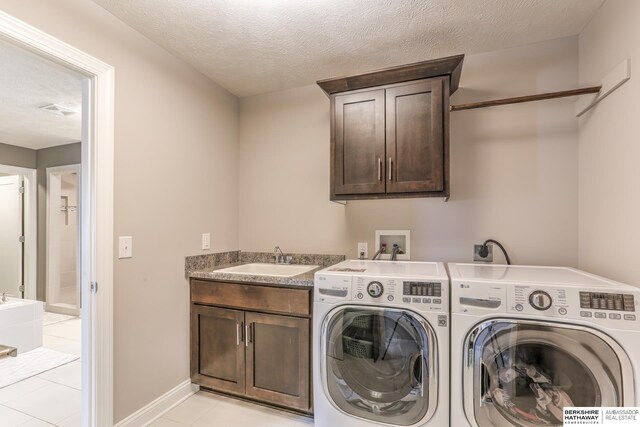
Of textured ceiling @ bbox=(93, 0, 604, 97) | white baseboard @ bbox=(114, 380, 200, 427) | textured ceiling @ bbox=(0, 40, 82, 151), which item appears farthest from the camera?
textured ceiling @ bbox=(0, 40, 82, 151)

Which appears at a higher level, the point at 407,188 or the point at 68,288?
Result: the point at 407,188

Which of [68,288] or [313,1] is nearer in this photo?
[313,1]

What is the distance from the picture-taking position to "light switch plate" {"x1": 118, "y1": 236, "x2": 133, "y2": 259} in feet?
5.54

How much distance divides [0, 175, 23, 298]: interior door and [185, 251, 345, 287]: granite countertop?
363 cm

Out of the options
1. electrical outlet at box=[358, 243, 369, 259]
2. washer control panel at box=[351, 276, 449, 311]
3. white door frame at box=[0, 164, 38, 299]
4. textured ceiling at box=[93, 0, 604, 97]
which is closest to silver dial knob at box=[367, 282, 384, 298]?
washer control panel at box=[351, 276, 449, 311]

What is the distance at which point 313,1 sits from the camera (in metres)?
1.56

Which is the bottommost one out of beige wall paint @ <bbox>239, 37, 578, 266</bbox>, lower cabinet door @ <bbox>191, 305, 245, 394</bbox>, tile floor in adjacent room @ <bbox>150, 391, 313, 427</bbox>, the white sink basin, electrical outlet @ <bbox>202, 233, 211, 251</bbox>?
tile floor in adjacent room @ <bbox>150, 391, 313, 427</bbox>

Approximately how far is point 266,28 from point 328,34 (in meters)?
0.37

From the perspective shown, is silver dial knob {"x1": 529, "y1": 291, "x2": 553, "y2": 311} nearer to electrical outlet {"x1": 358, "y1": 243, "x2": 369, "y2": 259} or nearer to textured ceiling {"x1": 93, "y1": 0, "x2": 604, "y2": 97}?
electrical outlet {"x1": 358, "y1": 243, "x2": 369, "y2": 259}

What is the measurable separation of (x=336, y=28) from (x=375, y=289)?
1.51m

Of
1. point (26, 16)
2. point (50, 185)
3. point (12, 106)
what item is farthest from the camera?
point (50, 185)

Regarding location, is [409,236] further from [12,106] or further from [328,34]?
[12,106]

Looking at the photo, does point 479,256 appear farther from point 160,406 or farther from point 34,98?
point 34,98

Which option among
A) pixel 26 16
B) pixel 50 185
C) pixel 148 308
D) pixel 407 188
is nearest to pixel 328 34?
pixel 407 188
